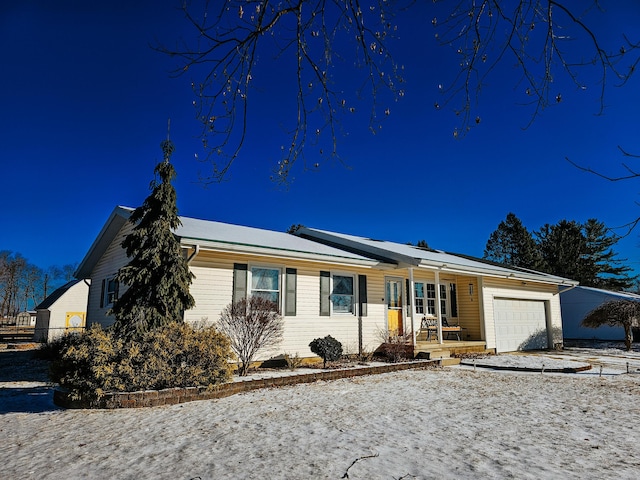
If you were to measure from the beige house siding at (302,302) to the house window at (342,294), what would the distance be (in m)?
0.19

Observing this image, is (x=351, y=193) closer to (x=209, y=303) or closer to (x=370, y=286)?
(x=209, y=303)

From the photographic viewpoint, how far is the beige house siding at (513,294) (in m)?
15.7

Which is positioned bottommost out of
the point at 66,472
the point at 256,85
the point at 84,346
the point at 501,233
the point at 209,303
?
the point at 66,472

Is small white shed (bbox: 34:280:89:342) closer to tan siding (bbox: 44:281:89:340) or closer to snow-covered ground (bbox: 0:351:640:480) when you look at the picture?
tan siding (bbox: 44:281:89:340)

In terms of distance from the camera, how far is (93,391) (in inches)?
248

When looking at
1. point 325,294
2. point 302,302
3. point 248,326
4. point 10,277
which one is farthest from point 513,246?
point 10,277

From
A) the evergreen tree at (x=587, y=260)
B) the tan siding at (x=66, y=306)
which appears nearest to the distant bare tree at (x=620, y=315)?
the evergreen tree at (x=587, y=260)

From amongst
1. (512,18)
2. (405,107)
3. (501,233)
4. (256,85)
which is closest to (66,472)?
(256,85)

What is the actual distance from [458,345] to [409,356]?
261 cm

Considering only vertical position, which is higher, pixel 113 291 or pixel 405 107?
pixel 405 107

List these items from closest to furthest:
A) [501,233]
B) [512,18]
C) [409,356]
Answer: [512,18], [409,356], [501,233]

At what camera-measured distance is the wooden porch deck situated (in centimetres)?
1253

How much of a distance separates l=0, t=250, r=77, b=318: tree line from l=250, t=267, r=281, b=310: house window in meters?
53.8

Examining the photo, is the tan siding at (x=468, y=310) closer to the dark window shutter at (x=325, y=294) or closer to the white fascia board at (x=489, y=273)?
the white fascia board at (x=489, y=273)
